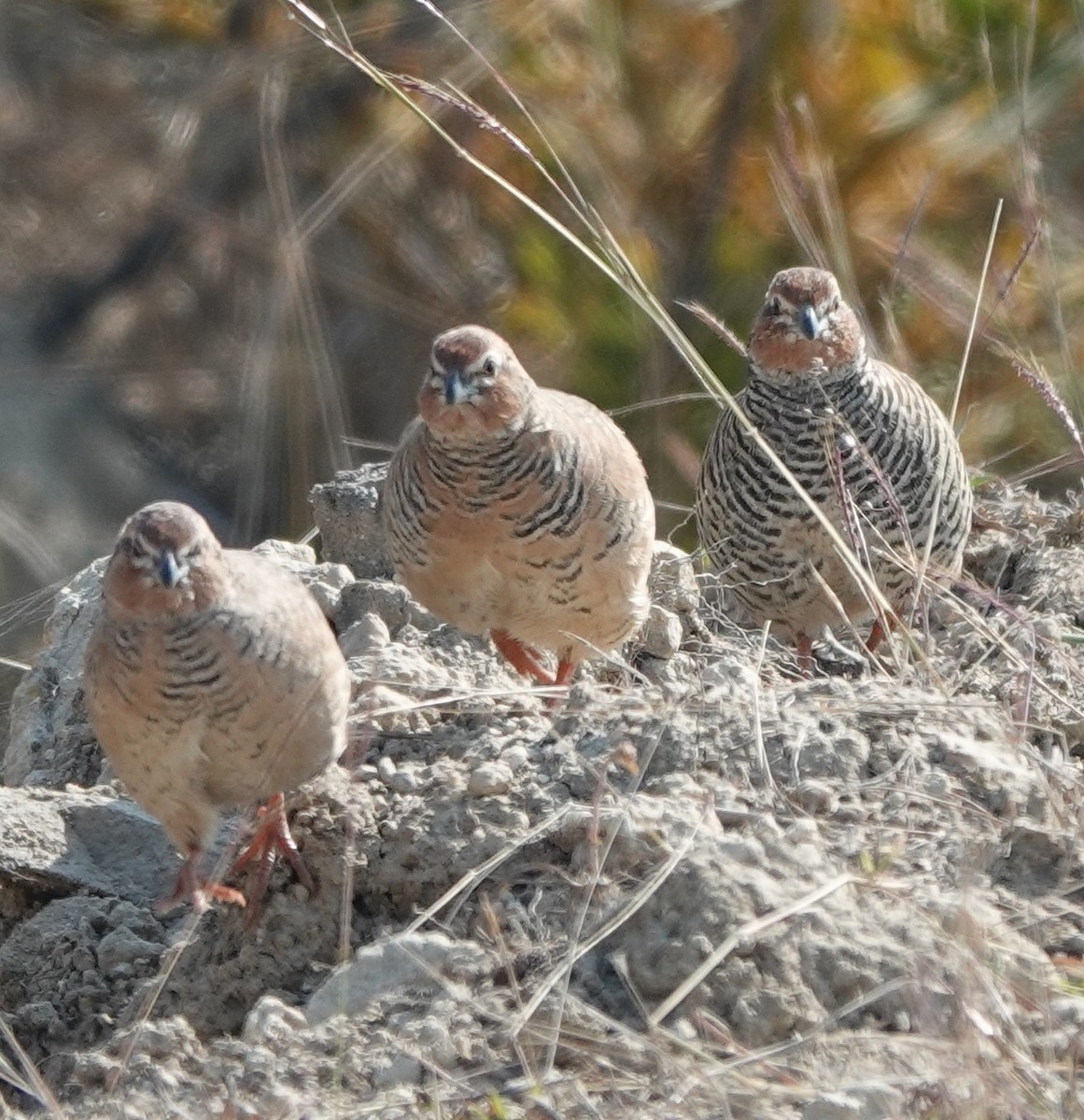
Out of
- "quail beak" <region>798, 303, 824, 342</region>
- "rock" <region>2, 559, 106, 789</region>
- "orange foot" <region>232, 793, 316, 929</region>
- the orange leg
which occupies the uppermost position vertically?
"quail beak" <region>798, 303, 824, 342</region>

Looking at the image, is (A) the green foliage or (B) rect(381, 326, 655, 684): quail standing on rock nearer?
(B) rect(381, 326, 655, 684): quail standing on rock

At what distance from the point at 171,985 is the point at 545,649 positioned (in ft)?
5.40

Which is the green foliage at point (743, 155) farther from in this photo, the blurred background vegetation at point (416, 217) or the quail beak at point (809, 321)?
the quail beak at point (809, 321)

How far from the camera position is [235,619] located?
3.86 meters

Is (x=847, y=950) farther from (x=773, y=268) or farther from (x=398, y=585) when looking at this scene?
(x=773, y=268)

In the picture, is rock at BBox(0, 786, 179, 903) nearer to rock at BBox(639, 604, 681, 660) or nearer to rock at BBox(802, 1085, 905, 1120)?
rock at BBox(639, 604, 681, 660)

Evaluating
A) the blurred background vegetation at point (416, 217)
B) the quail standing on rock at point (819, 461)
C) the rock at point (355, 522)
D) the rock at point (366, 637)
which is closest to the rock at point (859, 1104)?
the rock at point (366, 637)

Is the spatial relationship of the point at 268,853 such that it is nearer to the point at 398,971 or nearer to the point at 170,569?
the point at 170,569

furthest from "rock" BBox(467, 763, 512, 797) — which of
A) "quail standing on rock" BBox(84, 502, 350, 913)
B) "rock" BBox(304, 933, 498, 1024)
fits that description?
"rock" BBox(304, 933, 498, 1024)

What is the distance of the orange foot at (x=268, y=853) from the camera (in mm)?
3920

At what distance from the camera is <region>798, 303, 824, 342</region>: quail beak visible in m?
4.99

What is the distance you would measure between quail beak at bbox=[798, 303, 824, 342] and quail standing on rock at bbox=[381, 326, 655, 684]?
1.96ft

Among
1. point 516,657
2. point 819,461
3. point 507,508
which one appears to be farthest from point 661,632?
point 507,508

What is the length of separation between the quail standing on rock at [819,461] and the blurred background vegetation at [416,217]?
617 millimetres
